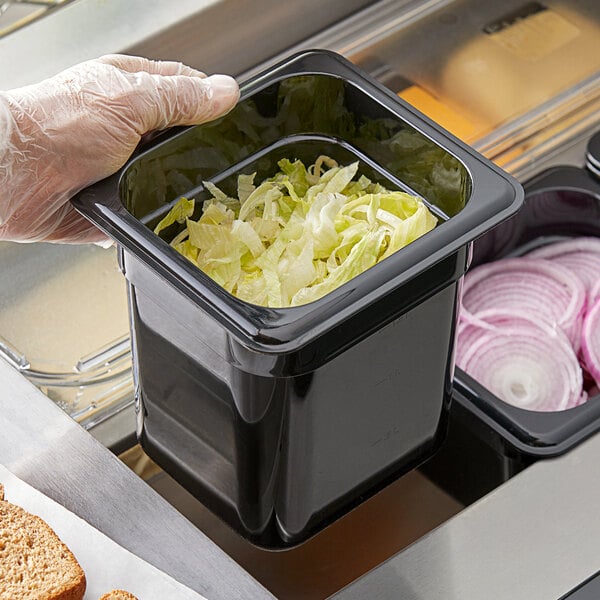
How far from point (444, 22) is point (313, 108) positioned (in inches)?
27.8

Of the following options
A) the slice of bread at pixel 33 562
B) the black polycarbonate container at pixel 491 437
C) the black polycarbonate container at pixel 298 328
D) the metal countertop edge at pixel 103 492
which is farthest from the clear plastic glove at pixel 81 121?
the black polycarbonate container at pixel 491 437

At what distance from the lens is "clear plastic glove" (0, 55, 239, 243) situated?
1.06 m

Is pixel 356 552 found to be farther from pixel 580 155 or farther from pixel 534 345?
pixel 580 155

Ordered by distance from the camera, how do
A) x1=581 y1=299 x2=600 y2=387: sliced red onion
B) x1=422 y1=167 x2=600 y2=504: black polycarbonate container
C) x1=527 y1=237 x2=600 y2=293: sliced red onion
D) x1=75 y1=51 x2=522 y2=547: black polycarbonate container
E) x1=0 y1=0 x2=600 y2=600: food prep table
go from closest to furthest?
x1=75 y1=51 x2=522 y2=547: black polycarbonate container < x1=0 y1=0 x2=600 y2=600: food prep table < x1=422 y1=167 x2=600 y2=504: black polycarbonate container < x1=581 y1=299 x2=600 y2=387: sliced red onion < x1=527 y1=237 x2=600 y2=293: sliced red onion

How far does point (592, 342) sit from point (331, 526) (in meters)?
0.44

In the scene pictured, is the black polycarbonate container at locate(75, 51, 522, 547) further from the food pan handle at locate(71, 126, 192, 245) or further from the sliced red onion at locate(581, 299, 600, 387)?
the sliced red onion at locate(581, 299, 600, 387)

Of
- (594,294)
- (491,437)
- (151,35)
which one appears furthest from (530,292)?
(151,35)

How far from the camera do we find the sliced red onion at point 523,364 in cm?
141

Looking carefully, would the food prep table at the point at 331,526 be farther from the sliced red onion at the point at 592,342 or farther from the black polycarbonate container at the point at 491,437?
the sliced red onion at the point at 592,342

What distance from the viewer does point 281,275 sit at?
3.24ft

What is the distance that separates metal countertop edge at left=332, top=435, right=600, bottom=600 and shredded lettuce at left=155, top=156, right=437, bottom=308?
0.30m

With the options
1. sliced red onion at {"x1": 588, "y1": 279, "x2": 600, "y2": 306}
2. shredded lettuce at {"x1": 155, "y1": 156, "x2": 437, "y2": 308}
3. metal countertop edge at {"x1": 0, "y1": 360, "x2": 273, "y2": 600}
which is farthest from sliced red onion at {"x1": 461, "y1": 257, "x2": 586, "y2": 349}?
metal countertop edge at {"x1": 0, "y1": 360, "x2": 273, "y2": 600}

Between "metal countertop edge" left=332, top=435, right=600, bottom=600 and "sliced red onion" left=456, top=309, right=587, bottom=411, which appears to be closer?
"metal countertop edge" left=332, top=435, right=600, bottom=600

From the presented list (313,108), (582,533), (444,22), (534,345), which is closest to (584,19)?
(444,22)
